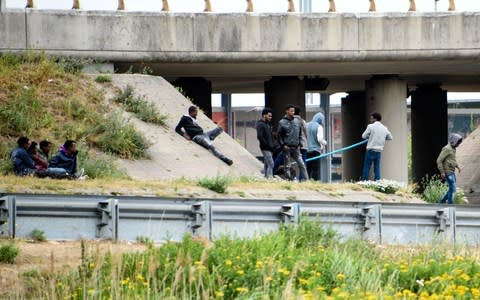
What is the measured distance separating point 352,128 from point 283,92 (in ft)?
33.2

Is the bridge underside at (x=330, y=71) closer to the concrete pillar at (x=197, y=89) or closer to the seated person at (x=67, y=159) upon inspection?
the concrete pillar at (x=197, y=89)

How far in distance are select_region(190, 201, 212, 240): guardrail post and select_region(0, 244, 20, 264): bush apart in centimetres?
389

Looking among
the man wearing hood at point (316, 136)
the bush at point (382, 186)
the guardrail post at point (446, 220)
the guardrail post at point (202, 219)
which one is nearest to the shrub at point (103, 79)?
the man wearing hood at point (316, 136)

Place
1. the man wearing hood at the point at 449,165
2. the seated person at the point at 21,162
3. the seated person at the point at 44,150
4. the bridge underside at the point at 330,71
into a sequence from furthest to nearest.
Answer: the bridge underside at the point at 330,71 → the man wearing hood at the point at 449,165 → the seated person at the point at 44,150 → the seated person at the point at 21,162

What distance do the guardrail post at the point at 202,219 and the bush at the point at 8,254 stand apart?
153 inches

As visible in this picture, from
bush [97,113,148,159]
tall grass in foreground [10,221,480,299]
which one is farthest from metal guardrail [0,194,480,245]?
bush [97,113,148,159]

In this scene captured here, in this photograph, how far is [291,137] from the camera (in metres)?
30.9

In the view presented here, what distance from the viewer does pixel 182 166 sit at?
34.0 metres

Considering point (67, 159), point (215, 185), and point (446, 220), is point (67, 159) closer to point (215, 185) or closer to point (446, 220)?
point (215, 185)

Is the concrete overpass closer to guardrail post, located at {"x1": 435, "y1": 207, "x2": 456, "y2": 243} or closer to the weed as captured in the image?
the weed

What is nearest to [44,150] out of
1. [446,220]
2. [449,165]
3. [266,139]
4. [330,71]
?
[266,139]

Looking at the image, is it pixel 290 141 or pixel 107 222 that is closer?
pixel 107 222

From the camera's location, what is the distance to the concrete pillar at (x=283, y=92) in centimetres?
4784

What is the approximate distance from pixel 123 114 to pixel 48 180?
33.1 feet
